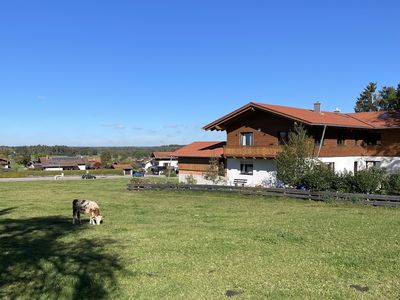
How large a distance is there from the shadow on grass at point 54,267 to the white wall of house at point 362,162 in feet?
96.7

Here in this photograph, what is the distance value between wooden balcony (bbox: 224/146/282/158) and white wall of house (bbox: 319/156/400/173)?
14.2ft

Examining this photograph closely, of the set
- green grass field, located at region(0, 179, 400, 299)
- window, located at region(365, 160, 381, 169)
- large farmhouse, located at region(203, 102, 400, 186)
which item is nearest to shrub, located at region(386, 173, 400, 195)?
green grass field, located at region(0, 179, 400, 299)

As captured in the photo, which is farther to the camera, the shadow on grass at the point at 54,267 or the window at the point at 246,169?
the window at the point at 246,169

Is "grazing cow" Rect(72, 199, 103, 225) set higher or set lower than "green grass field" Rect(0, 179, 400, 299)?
higher

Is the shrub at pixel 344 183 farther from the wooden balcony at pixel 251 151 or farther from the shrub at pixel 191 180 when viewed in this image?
the shrub at pixel 191 180

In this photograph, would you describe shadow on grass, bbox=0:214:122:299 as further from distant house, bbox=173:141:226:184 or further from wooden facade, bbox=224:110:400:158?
distant house, bbox=173:141:226:184

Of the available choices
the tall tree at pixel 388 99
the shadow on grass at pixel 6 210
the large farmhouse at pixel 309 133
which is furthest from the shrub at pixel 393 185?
the tall tree at pixel 388 99

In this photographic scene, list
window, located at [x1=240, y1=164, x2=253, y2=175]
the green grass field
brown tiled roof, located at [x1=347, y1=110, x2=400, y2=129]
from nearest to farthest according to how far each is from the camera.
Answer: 1. the green grass field
2. brown tiled roof, located at [x1=347, y1=110, x2=400, y2=129]
3. window, located at [x1=240, y1=164, x2=253, y2=175]

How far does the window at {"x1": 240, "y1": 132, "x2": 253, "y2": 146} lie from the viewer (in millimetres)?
43556

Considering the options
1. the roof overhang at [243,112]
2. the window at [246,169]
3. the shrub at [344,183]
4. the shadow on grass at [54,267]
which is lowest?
the shadow on grass at [54,267]

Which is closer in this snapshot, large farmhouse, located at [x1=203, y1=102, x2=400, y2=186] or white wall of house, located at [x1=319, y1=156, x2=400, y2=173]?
large farmhouse, located at [x1=203, y1=102, x2=400, y2=186]

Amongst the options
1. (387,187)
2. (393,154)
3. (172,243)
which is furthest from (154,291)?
(393,154)

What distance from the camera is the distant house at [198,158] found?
168 feet

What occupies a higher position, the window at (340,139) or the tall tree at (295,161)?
the window at (340,139)
